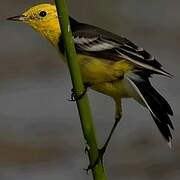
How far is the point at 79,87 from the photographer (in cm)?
247

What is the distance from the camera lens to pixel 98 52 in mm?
3395

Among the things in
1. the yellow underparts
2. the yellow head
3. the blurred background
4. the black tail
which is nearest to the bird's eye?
the yellow head

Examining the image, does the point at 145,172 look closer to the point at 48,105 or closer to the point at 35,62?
the point at 48,105

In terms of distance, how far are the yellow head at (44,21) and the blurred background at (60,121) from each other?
2.61m

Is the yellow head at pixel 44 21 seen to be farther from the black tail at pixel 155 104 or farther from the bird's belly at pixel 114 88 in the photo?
the black tail at pixel 155 104

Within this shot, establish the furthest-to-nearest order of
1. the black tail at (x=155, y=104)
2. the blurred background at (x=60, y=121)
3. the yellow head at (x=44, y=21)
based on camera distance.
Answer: the blurred background at (x=60, y=121) → the yellow head at (x=44, y=21) → the black tail at (x=155, y=104)

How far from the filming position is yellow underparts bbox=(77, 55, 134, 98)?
3320mm

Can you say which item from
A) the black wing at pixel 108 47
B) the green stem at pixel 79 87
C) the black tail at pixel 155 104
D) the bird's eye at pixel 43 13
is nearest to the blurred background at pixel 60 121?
the bird's eye at pixel 43 13

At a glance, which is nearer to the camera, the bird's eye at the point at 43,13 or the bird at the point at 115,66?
the bird at the point at 115,66

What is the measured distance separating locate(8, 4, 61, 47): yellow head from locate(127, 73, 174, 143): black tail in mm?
589

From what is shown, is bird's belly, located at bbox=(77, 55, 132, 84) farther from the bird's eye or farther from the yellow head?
the bird's eye

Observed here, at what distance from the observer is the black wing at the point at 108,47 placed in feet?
10.6

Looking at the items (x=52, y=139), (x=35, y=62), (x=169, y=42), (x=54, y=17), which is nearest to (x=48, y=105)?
(x=52, y=139)

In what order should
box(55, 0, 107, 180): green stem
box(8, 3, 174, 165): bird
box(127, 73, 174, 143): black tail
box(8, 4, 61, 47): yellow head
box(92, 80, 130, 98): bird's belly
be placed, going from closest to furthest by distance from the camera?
box(55, 0, 107, 180): green stem → box(127, 73, 174, 143): black tail → box(8, 3, 174, 165): bird → box(92, 80, 130, 98): bird's belly → box(8, 4, 61, 47): yellow head
